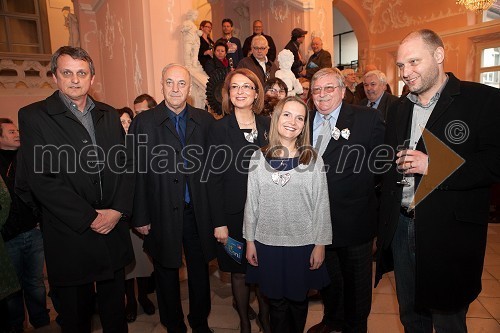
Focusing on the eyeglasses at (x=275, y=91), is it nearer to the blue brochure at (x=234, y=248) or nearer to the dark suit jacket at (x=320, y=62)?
the blue brochure at (x=234, y=248)

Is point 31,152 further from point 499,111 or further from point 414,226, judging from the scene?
point 499,111

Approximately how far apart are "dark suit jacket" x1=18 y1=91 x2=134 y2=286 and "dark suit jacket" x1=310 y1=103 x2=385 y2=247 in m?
1.42

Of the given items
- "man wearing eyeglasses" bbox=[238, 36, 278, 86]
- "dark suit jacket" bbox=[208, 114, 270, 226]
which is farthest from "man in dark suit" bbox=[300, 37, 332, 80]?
"dark suit jacket" bbox=[208, 114, 270, 226]

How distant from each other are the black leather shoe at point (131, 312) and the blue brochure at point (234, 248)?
134 centimetres

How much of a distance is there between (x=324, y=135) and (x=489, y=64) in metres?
11.4

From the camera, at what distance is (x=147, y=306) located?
3.31 m

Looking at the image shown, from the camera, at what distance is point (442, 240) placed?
187 centimetres

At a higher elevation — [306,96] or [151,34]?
[151,34]

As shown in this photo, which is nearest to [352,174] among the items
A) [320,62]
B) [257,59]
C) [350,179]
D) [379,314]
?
[350,179]

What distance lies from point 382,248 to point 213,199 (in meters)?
1.17

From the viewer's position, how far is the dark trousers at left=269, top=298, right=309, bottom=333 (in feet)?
7.44

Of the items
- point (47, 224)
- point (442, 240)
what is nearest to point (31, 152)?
point (47, 224)

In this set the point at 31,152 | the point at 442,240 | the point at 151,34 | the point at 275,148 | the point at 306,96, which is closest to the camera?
the point at 442,240

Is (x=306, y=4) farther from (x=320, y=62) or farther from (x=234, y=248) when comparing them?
(x=234, y=248)
